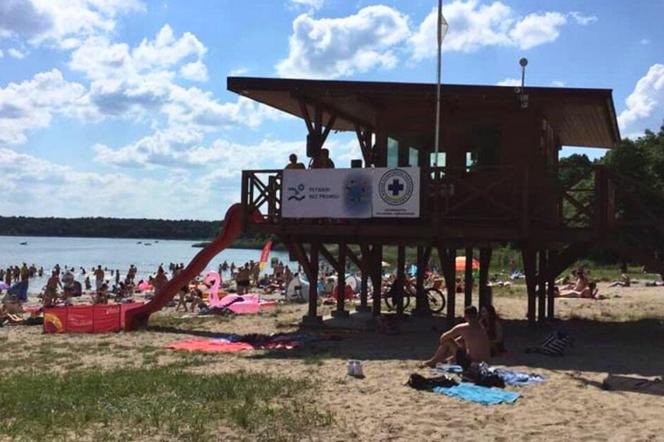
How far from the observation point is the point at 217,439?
22.4ft

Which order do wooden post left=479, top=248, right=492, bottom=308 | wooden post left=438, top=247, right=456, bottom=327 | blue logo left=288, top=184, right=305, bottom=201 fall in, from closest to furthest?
blue logo left=288, top=184, right=305, bottom=201 → wooden post left=438, top=247, right=456, bottom=327 → wooden post left=479, top=248, right=492, bottom=308

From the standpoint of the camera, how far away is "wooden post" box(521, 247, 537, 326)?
50.2ft

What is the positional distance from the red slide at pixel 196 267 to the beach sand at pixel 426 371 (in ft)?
2.14

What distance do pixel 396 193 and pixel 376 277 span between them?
4112mm

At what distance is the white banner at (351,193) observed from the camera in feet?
Answer: 46.4

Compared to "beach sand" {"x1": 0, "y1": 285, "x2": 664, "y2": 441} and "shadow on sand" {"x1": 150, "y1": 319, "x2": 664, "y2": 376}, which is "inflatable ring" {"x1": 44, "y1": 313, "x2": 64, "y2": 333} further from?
"shadow on sand" {"x1": 150, "y1": 319, "x2": 664, "y2": 376}

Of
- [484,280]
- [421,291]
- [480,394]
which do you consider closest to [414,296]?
[421,291]

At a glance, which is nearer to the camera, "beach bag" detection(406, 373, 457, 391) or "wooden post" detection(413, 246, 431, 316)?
"beach bag" detection(406, 373, 457, 391)

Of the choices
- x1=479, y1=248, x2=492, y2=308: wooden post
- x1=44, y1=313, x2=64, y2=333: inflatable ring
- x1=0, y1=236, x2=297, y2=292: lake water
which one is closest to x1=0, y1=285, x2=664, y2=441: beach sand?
x1=44, y1=313, x2=64, y2=333: inflatable ring

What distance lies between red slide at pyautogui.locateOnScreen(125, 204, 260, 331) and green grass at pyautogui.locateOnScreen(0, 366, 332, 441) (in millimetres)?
6921

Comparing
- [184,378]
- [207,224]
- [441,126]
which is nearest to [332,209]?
[441,126]

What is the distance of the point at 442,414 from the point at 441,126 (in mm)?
9115

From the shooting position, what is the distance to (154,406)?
8.00 metres

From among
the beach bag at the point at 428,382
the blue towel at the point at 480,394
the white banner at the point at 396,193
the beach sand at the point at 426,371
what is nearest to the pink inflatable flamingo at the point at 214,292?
the beach sand at the point at 426,371
